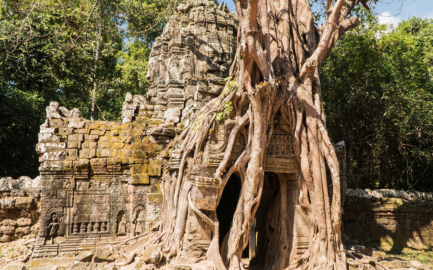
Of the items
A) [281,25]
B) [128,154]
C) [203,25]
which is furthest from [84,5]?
[281,25]

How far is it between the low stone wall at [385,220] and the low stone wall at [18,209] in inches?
296

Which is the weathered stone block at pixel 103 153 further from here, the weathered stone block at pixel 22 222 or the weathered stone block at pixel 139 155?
the weathered stone block at pixel 22 222

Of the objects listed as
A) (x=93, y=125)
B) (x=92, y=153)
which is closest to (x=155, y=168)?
(x=92, y=153)

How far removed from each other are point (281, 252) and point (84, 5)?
8948 mm

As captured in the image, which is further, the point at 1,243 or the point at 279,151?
the point at 1,243

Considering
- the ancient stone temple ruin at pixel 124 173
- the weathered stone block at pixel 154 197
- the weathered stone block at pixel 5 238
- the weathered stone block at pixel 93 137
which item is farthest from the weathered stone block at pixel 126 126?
the weathered stone block at pixel 5 238

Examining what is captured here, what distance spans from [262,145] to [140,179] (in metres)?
2.75

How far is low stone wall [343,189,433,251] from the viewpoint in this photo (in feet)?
33.9

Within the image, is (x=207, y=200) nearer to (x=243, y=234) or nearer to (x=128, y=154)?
(x=243, y=234)

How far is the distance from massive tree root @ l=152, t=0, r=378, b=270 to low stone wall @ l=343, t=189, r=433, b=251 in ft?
12.1

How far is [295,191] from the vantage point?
23.6 ft

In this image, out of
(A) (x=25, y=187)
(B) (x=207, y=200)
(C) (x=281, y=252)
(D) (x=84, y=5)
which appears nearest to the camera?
(B) (x=207, y=200)

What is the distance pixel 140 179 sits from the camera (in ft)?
26.2

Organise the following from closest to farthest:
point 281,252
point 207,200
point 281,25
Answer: point 207,200 < point 281,252 < point 281,25
